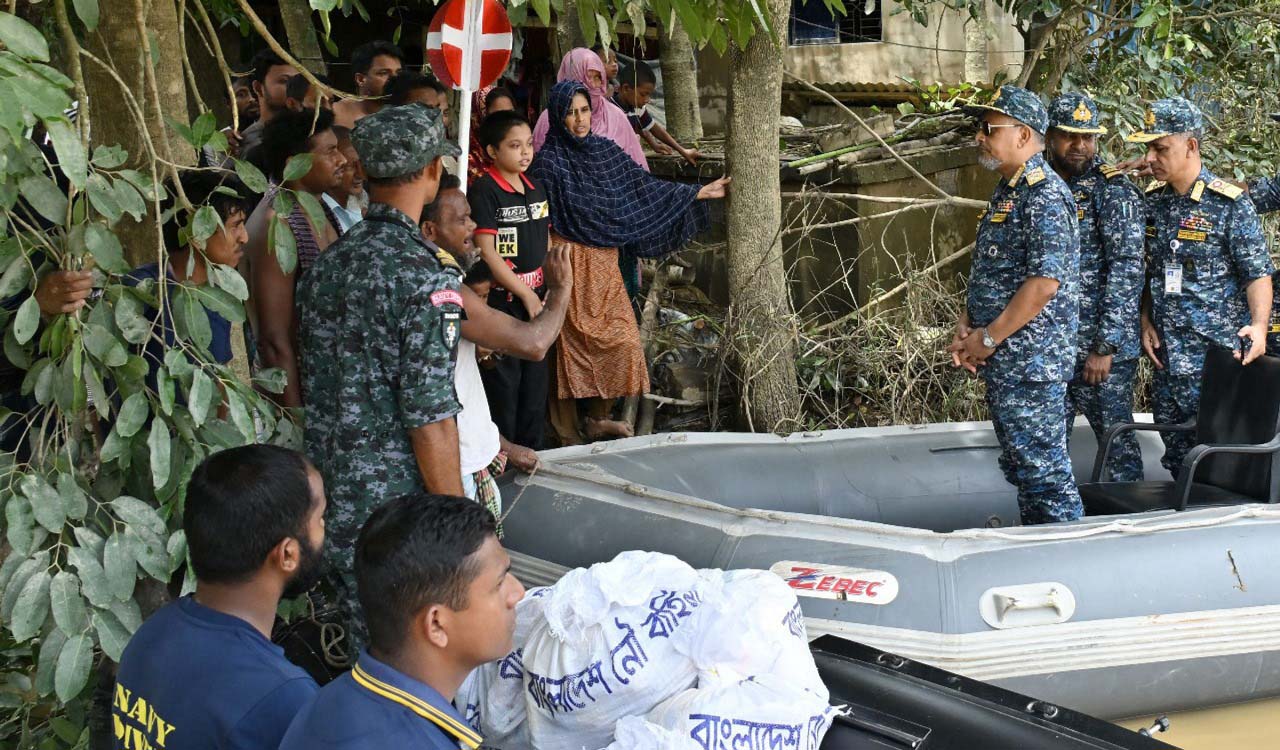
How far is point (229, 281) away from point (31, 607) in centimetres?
74

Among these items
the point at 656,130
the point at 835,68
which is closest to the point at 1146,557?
the point at 656,130

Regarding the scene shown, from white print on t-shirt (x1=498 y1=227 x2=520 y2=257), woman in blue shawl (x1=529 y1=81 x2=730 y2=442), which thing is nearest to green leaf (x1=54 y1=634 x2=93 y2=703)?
white print on t-shirt (x1=498 y1=227 x2=520 y2=257)

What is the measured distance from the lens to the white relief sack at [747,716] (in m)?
2.11

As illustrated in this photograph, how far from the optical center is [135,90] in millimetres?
2945

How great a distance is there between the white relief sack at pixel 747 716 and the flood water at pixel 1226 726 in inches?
69.9

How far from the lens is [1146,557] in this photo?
3.47m

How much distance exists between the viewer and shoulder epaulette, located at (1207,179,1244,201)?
452 cm

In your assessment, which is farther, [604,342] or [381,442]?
[604,342]

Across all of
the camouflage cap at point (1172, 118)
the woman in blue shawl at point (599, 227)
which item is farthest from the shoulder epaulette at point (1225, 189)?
the woman in blue shawl at point (599, 227)

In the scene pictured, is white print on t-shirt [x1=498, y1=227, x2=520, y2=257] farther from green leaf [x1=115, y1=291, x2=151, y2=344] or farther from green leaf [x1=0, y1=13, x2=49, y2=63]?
green leaf [x1=0, y1=13, x2=49, y2=63]

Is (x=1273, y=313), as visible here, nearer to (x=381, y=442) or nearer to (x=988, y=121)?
(x=988, y=121)

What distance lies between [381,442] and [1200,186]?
3.21m

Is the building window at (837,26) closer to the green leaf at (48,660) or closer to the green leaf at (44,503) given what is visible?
the green leaf at (44,503)

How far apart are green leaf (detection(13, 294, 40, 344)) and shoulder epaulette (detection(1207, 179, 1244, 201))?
3810mm
